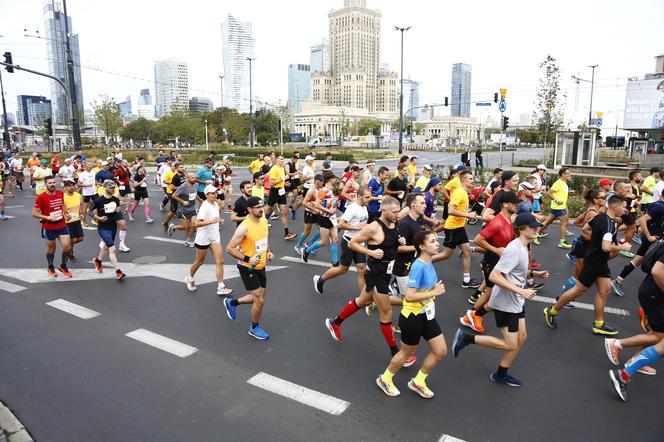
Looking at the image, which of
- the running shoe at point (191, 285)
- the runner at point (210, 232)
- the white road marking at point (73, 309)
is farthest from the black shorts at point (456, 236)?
the white road marking at point (73, 309)

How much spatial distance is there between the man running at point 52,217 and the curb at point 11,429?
4.68m

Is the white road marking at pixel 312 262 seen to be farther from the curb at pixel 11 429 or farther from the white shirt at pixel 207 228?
the curb at pixel 11 429

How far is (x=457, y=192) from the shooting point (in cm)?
750

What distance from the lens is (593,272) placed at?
18.8 ft

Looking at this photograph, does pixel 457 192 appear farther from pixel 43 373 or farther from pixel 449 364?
pixel 43 373

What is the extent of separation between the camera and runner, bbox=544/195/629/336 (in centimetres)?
564

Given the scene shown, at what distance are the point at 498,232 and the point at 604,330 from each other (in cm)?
186

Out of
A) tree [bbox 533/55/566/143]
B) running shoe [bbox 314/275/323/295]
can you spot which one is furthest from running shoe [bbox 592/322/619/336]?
tree [bbox 533/55/566/143]

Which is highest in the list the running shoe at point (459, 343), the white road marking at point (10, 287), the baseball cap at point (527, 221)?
the baseball cap at point (527, 221)

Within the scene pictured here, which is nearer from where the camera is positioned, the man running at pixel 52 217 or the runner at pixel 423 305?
the runner at pixel 423 305

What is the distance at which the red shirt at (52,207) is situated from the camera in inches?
322

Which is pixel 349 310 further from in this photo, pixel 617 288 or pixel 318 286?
pixel 617 288

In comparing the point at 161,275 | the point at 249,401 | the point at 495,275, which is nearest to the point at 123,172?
the point at 161,275

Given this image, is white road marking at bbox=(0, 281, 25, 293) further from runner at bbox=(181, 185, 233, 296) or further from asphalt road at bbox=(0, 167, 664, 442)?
runner at bbox=(181, 185, 233, 296)
